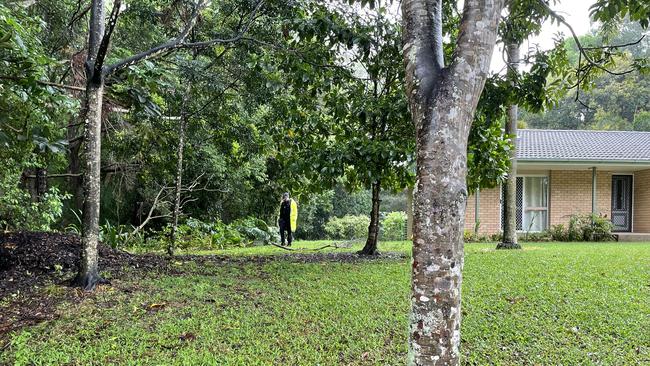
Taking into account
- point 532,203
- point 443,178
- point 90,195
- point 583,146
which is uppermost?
point 583,146

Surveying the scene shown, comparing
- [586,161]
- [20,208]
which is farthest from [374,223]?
[586,161]

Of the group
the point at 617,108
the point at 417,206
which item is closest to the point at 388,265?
the point at 417,206

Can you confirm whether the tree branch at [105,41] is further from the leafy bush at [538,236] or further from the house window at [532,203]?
the house window at [532,203]

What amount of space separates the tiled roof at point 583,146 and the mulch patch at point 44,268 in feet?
34.1

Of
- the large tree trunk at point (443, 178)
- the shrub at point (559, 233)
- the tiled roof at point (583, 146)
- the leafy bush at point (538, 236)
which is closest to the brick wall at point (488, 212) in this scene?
the leafy bush at point (538, 236)

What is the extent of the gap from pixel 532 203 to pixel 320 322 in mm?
14382

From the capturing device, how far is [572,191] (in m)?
15.8

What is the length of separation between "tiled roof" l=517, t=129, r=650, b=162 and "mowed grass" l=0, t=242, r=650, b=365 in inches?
383

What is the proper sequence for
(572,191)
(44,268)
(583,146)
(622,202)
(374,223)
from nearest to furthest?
1. (44,268)
2. (374,223)
3. (572,191)
4. (622,202)
5. (583,146)

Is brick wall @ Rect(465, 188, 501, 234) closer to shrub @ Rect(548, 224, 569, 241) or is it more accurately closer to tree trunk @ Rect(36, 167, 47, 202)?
shrub @ Rect(548, 224, 569, 241)

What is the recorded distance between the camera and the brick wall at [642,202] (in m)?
15.7

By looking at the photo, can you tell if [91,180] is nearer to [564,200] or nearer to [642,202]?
[564,200]

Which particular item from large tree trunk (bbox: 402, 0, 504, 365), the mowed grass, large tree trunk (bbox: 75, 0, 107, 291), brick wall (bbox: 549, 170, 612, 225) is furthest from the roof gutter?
large tree trunk (bbox: 402, 0, 504, 365)

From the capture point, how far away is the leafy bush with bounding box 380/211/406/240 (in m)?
16.8
